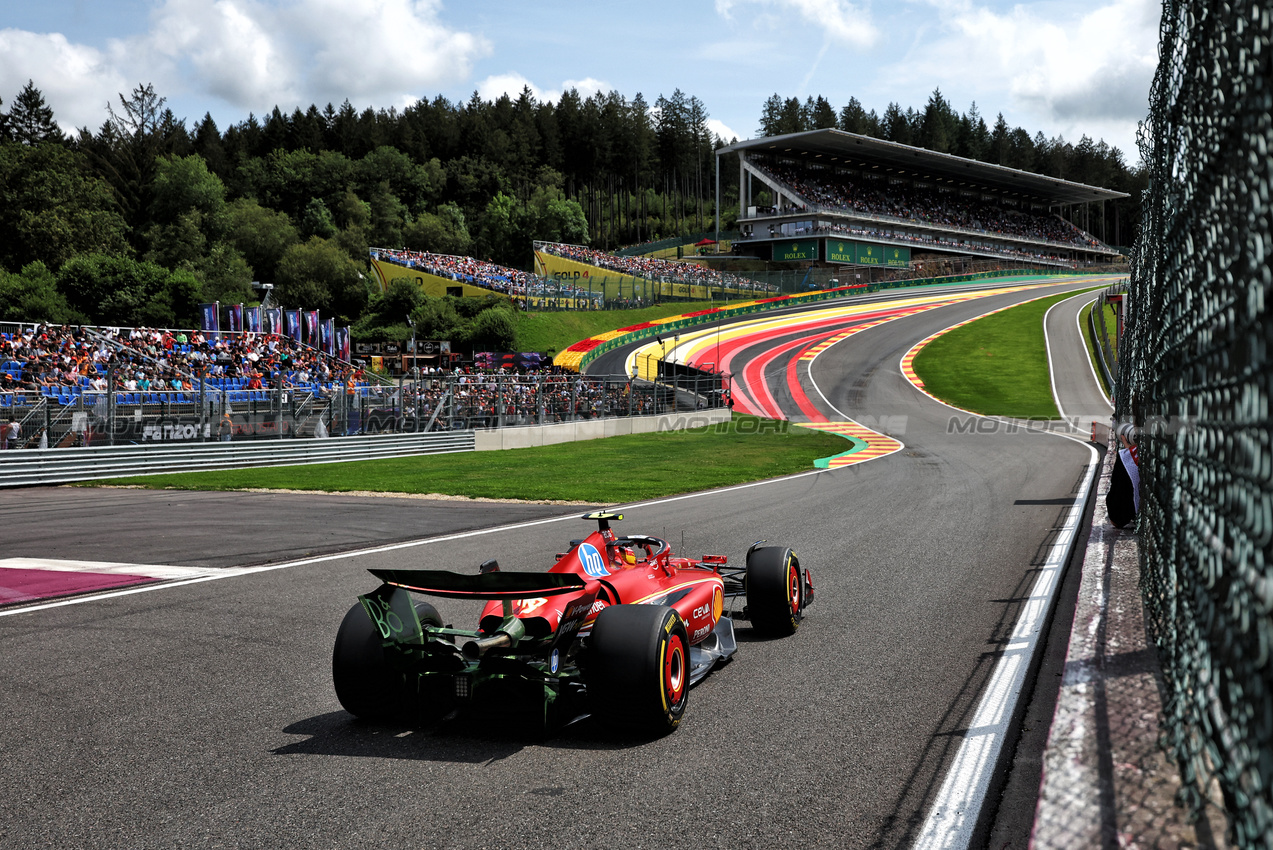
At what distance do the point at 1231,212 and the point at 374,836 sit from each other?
3598 millimetres

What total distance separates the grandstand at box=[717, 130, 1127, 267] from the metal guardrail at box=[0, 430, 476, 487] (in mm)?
65681

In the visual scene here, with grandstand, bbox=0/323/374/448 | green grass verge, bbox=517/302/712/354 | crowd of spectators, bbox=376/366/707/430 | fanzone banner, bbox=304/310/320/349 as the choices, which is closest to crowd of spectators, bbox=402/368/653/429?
crowd of spectators, bbox=376/366/707/430

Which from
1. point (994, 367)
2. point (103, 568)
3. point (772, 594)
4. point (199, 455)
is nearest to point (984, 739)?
point (772, 594)

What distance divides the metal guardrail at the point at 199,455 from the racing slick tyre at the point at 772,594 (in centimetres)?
1785

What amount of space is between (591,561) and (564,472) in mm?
14859

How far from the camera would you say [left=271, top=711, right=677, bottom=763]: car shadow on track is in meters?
4.60

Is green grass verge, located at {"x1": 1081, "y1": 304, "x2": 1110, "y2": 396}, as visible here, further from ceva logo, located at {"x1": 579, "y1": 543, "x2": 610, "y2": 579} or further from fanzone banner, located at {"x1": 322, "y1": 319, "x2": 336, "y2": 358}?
ceva logo, located at {"x1": 579, "y1": 543, "x2": 610, "y2": 579}

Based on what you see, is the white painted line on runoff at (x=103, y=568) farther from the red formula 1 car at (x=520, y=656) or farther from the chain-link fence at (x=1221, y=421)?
the chain-link fence at (x=1221, y=421)

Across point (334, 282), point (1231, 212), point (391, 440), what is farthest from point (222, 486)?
point (334, 282)

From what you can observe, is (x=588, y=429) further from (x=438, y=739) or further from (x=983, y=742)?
(x=983, y=742)

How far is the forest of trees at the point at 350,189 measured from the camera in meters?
59.6

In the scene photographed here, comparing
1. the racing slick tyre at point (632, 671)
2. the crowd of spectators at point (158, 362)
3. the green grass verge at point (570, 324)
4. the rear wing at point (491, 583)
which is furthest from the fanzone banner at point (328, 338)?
the racing slick tyre at point (632, 671)

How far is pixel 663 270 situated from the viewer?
2948 inches

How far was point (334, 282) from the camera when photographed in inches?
2817
